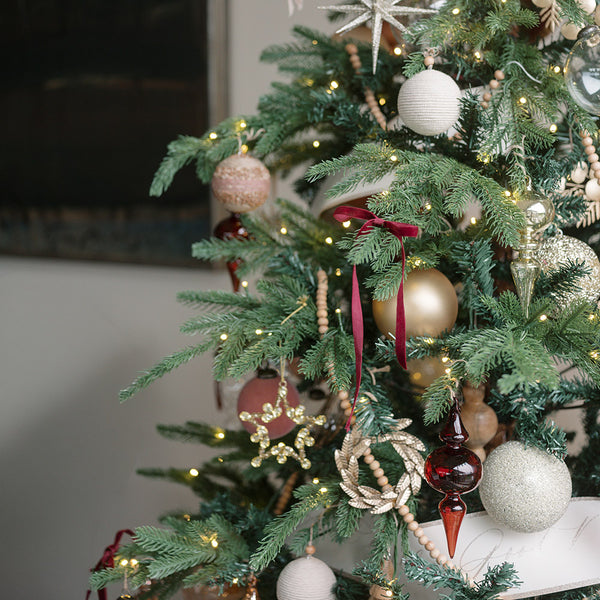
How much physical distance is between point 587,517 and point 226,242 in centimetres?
47

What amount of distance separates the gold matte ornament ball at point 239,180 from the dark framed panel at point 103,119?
2.31ft

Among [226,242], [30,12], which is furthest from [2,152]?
[226,242]

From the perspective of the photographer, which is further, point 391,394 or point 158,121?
point 158,121

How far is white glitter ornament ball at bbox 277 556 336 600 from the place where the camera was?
2.16 feet

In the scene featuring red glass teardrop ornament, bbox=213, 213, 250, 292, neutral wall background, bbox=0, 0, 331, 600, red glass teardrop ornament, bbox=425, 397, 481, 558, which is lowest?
neutral wall background, bbox=0, 0, 331, 600

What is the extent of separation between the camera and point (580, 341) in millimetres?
540

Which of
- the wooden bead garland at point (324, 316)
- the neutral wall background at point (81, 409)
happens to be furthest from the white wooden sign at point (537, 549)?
the neutral wall background at point (81, 409)

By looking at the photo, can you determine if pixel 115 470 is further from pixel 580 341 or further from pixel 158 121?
pixel 580 341

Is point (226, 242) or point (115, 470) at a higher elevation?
point (226, 242)

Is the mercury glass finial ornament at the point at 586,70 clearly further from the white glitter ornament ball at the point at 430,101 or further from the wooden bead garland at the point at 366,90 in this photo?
the wooden bead garland at the point at 366,90

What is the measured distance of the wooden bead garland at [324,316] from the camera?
65cm

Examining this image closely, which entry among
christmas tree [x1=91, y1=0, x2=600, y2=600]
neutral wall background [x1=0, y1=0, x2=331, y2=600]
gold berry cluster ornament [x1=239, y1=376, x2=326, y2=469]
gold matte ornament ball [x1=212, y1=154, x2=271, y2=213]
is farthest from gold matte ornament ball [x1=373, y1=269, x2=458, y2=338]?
neutral wall background [x1=0, y1=0, x2=331, y2=600]

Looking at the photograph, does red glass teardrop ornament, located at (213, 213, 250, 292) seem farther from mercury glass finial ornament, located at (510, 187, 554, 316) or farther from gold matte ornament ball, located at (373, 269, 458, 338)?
mercury glass finial ornament, located at (510, 187, 554, 316)

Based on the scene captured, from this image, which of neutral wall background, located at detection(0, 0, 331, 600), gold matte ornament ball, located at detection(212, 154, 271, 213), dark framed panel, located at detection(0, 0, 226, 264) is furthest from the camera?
neutral wall background, located at detection(0, 0, 331, 600)
